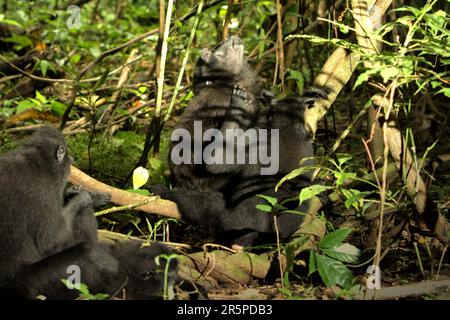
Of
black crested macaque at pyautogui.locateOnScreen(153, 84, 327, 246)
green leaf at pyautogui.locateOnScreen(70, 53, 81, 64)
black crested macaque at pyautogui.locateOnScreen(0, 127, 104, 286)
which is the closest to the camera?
black crested macaque at pyautogui.locateOnScreen(0, 127, 104, 286)

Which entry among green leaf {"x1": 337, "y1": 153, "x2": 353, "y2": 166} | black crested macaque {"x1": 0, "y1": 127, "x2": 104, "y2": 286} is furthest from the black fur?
black crested macaque {"x1": 0, "y1": 127, "x2": 104, "y2": 286}

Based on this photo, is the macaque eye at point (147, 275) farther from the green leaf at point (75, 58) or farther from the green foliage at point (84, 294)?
the green leaf at point (75, 58)

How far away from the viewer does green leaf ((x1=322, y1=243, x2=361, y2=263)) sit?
4512mm

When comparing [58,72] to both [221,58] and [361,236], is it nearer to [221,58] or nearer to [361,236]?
[221,58]

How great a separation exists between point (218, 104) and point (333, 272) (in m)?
2.35

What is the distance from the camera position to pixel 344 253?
4.60 m

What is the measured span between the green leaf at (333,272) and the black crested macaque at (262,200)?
0.78 metres

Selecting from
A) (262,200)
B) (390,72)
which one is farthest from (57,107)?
(390,72)

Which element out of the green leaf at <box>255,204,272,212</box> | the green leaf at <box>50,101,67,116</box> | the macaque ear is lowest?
the green leaf at <box>255,204,272,212</box>

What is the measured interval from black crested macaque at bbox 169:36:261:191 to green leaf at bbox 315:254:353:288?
152cm

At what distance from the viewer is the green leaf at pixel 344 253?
14.8 feet

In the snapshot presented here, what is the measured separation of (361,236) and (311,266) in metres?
1.18

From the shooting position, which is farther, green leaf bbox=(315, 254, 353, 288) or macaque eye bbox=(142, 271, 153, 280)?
green leaf bbox=(315, 254, 353, 288)

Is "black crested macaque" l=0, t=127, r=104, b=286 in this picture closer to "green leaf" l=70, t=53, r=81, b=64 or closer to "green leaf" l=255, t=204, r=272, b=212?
"green leaf" l=255, t=204, r=272, b=212
